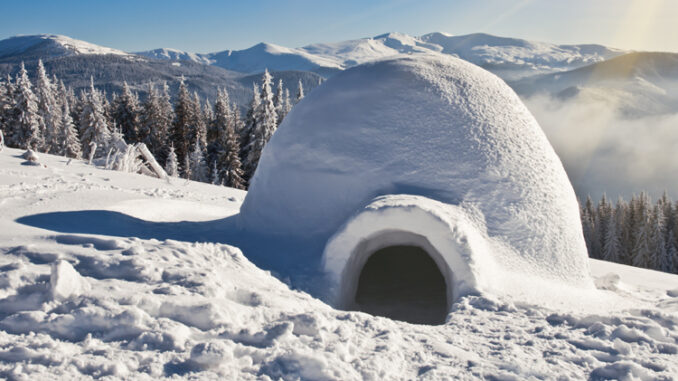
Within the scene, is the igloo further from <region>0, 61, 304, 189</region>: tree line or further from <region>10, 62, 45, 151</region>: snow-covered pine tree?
<region>10, 62, 45, 151</region>: snow-covered pine tree

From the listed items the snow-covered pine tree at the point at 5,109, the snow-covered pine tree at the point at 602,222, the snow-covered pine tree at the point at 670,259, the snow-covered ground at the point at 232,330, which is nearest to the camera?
the snow-covered ground at the point at 232,330

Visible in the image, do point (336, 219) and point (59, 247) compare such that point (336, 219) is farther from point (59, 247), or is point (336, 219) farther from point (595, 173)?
point (595, 173)

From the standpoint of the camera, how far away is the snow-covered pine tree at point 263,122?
86.1ft

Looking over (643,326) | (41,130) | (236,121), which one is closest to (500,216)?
(643,326)

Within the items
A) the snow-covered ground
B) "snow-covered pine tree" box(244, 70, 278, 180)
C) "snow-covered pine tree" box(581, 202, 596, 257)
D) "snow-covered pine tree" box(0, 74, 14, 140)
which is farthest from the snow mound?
"snow-covered pine tree" box(581, 202, 596, 257)

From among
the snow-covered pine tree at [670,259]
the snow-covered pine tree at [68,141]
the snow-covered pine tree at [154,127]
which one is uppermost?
the snow-covered pine tree at [154,127]

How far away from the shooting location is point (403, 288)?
691 cm

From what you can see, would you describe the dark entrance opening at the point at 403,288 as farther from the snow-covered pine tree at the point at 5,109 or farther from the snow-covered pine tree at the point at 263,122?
the snow-covered pine tree at the point at 5,109

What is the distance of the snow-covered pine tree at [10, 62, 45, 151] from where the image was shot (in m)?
28.9

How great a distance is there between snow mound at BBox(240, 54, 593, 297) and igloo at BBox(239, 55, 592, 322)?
0.05 ft

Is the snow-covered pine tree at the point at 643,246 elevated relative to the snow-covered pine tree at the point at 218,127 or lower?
lower

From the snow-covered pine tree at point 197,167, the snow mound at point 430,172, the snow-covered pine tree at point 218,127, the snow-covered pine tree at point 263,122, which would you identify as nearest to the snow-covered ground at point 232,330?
the snow mound at point 430,172

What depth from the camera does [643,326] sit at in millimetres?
3488

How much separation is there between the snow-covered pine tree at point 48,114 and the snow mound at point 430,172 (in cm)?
3281
